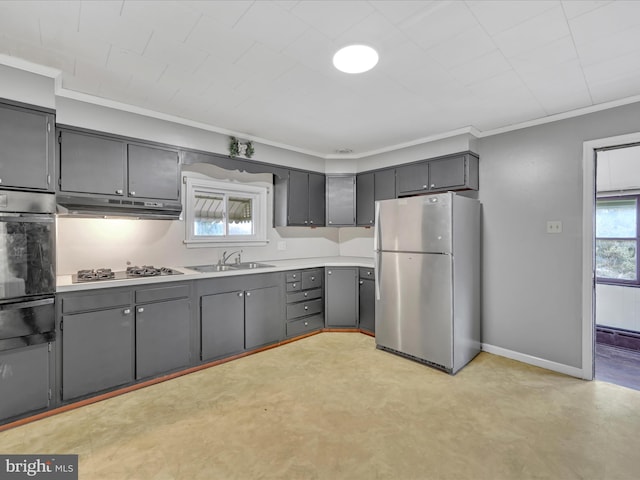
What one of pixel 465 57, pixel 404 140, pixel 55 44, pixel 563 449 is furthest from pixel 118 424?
pixel 404 140

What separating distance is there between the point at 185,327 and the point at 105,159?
164 centimetres

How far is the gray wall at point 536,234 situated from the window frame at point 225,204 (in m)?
2.69

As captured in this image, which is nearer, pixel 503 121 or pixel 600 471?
pixel 600 471

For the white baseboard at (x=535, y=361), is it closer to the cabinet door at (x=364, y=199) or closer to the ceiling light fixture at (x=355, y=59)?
the cabinet door at (x=364, y=199)

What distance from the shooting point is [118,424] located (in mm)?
2164

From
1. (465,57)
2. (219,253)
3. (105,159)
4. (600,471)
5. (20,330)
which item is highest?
(465,57)

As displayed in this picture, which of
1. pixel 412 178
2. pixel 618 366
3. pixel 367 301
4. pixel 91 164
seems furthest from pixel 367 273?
pixel 91 164

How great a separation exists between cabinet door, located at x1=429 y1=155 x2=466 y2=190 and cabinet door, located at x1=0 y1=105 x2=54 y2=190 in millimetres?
3552

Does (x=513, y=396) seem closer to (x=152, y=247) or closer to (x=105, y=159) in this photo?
(x=152, y=247)

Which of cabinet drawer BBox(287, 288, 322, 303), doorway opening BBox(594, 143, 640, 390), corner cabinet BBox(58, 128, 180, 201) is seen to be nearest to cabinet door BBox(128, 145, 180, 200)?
corner cabinet BBox(58, 128, 180, 201)

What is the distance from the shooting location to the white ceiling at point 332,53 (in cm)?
162

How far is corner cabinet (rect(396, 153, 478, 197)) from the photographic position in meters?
3.39

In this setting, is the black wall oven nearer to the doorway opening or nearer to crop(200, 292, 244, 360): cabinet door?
crop(200, 292, 244, 360): cabinet door

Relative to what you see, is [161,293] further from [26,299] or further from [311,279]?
[311,279]
